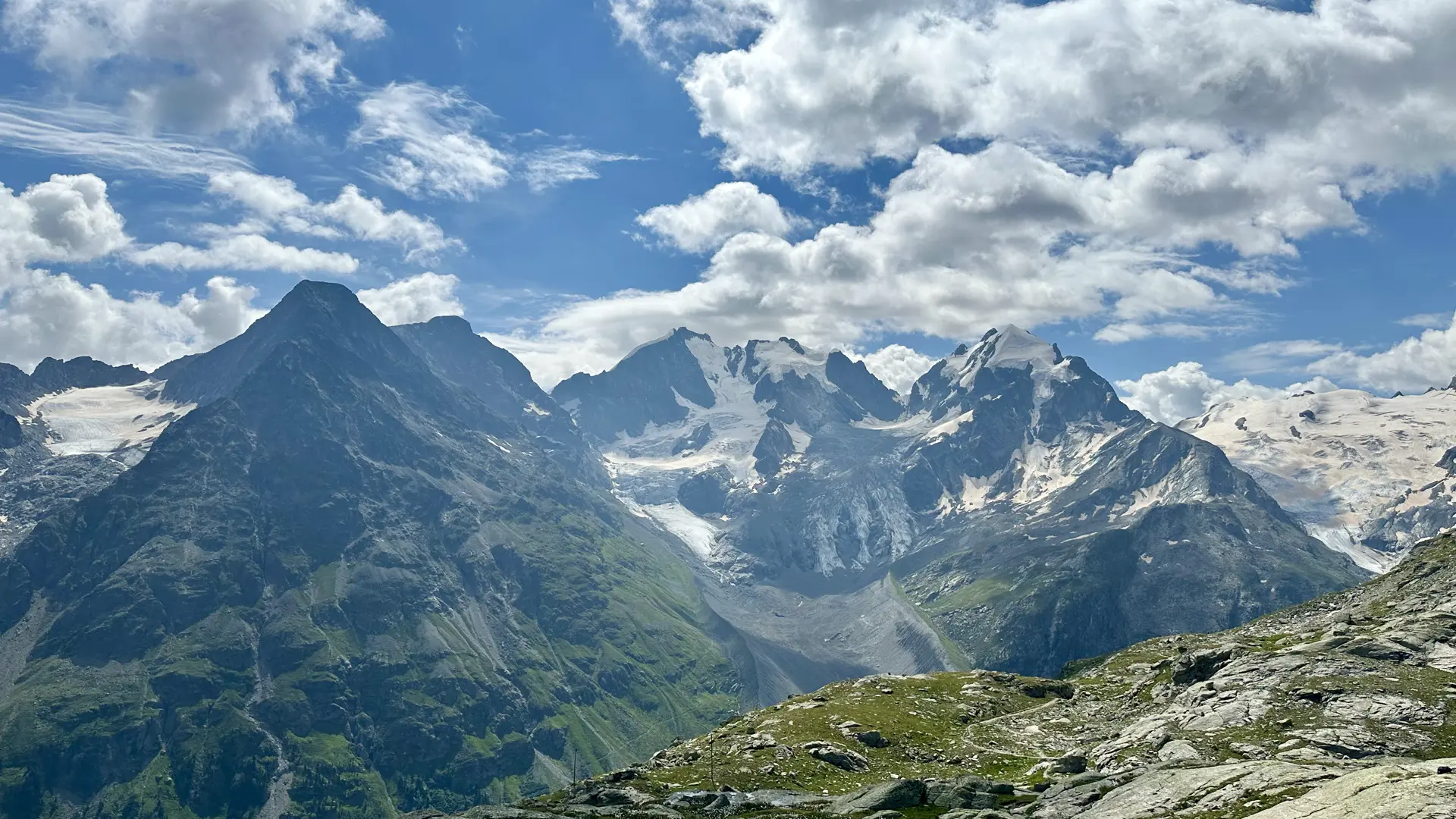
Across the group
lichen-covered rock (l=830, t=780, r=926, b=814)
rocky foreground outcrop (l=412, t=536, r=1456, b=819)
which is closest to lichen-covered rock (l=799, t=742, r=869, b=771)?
rocky foreground outcrop (l=412, t=536, r=1456, b=819)

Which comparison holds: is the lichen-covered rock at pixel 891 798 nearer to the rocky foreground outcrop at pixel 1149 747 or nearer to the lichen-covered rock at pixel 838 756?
the rocky foreground outcrop at pixel 1149 747

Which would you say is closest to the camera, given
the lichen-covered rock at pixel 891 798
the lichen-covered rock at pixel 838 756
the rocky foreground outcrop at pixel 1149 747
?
the rocky foreground outcrop at pixel 1149 747

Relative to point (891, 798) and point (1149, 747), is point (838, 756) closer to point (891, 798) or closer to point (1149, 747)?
point (891, 798)

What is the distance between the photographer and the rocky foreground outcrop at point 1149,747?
75000 mm

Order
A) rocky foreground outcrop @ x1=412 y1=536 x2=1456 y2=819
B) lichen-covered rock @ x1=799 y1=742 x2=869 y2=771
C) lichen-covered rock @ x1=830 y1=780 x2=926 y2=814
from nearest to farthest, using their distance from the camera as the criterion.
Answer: rocky foreground outcrop @ x1=412 y1=536 x2=1456 y2=819 → lichen-covered rock @ x1=830 y1=780 x2=926 y2=814 → lichen-covered rock @ x1=799 y1=742 x2=869 y2=771

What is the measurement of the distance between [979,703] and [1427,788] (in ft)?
418

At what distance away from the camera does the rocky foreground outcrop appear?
2953 inches

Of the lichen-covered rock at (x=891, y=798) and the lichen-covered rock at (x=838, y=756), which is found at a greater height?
the lichen-covered rock at (x=891, y=798)

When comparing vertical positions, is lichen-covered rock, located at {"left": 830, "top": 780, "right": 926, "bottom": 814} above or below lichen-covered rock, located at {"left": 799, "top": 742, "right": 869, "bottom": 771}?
above

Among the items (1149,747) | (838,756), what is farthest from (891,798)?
(838,756)

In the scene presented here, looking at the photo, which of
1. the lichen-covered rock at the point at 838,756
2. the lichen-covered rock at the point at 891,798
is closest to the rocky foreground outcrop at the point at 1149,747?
the lichen-covered rock at the point at 891,798

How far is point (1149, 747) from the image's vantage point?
11050 cm

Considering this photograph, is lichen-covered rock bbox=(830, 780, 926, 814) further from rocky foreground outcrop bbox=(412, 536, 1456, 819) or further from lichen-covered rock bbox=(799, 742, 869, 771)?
lichen-covered rock bbox=(799, 742, 869, 771)

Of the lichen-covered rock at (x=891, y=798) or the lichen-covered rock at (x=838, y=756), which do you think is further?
the lichen-covered rock at (x=838, y=756)
